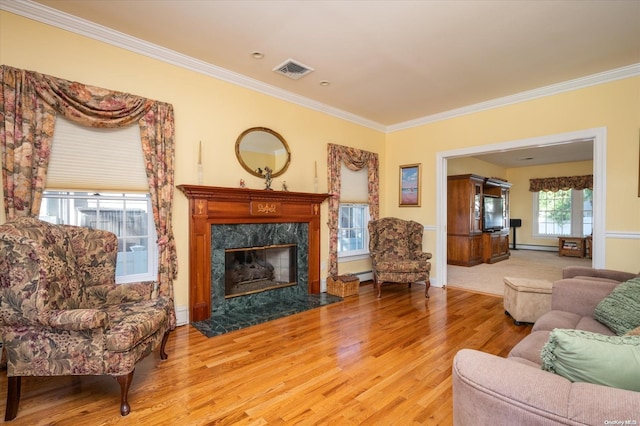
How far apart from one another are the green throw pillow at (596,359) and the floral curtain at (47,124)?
310cm

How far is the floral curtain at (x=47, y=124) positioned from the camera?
228 cm

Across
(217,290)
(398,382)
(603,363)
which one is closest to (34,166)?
(217,290)

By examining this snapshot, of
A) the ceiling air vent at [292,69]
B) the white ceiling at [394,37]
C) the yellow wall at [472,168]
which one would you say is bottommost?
the yellow wall at [472,168]

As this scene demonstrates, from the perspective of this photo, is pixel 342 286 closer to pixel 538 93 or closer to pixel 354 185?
pixel 354 185

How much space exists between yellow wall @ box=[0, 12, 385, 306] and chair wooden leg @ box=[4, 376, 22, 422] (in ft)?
4.51

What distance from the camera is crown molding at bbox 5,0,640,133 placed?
2.46 meters

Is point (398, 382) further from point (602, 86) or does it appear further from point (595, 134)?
point (602, 86)

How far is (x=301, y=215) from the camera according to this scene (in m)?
4.15

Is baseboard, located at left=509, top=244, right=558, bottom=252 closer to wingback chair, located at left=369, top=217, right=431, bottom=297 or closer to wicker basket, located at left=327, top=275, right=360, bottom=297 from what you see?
wingback chair, located at left=369, top=217, right=431, bottom=297

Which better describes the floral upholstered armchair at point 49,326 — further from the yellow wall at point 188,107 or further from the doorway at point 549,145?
the doorway at point 549,145

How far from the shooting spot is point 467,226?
22.6ft

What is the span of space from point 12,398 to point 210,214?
1986 mm

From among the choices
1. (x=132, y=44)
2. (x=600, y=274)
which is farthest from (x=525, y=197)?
(x=132, y=44)

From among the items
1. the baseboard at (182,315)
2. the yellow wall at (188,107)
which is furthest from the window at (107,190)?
the baseboard at (182,315)
